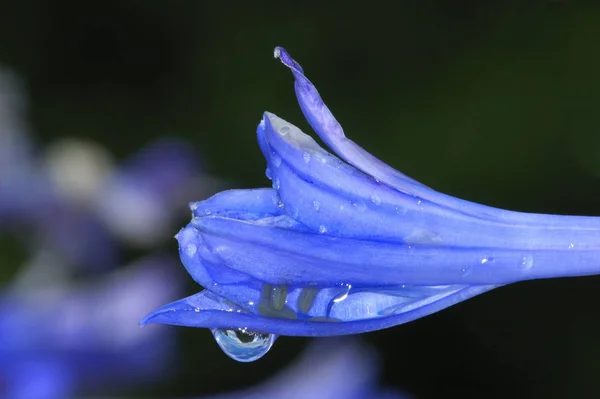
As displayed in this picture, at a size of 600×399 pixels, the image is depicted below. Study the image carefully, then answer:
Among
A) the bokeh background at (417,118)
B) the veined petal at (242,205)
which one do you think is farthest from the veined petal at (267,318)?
the bokeh background at (417,118)

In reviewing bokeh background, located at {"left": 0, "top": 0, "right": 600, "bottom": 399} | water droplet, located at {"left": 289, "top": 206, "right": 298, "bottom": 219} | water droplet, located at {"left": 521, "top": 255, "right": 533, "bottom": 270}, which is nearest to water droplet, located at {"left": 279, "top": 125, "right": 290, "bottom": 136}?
water droplet, located at {"left": 289, "top": 206, "right": 298, "bottom": 219}

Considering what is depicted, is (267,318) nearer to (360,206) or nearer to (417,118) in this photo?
(360,206)

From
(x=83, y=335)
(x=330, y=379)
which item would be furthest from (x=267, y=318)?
(x=83, y=335)

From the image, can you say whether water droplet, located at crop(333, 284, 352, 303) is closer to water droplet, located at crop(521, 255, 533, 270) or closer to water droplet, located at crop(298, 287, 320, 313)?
water droplet, located at crop(298, 287, 320, 313)

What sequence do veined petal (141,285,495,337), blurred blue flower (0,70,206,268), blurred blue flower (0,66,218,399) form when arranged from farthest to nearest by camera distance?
1. blurred blue flower (0,70,206,268)
2. blurred blue flower (0,66,218,399)
3. veined petal (141,285,495,337)

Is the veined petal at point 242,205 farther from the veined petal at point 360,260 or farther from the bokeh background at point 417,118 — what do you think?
the bokeh background at point 417,118

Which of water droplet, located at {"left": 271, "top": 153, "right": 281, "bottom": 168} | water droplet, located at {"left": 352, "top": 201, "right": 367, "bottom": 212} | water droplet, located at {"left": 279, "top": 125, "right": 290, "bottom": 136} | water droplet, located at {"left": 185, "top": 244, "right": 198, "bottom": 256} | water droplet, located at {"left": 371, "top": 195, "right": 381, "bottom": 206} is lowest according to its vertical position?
water droplet, located at {"left": 185, "top": 244, "right": 198, "bottom": 256}
